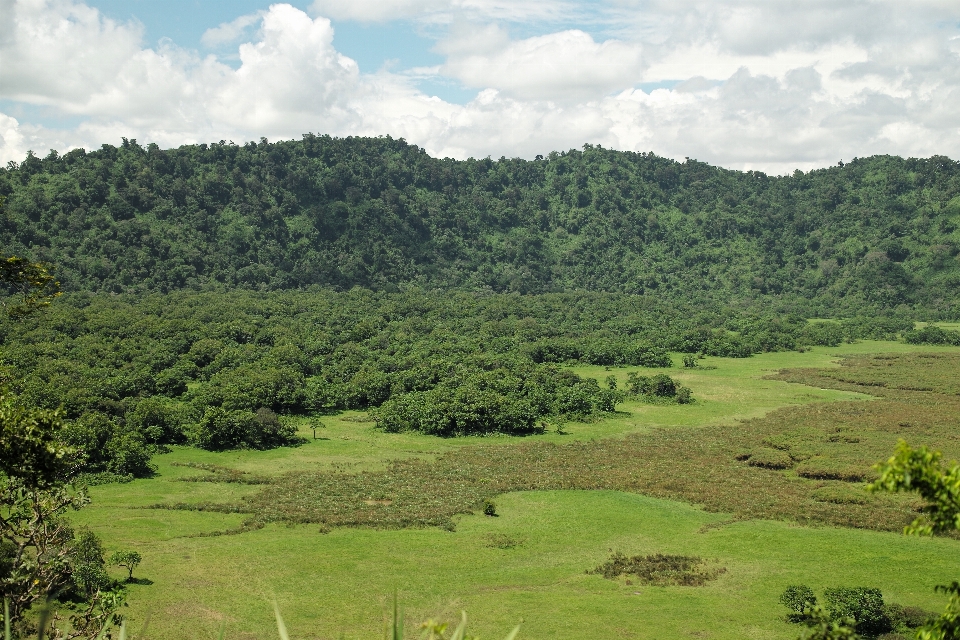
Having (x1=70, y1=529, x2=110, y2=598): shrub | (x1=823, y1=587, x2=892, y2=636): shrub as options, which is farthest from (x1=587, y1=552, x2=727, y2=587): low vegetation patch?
(x1=70, y1=529, x2=110, y2=598): shrub

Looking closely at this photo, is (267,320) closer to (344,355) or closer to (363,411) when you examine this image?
(344,355)

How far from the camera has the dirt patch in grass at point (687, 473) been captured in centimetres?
3083

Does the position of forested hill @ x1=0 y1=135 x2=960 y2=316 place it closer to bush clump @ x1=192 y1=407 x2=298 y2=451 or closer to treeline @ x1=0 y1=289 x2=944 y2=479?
treeline @ x1=0 y1=289 x2=944 y2=479

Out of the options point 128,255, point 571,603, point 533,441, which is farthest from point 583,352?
point 128,255

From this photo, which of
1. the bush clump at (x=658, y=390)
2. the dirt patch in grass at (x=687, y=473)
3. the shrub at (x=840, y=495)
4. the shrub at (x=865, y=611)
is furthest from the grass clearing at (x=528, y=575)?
the bush clump at (x=658, y=390)

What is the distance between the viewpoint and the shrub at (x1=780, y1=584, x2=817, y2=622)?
2111cm

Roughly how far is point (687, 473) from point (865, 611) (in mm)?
16800

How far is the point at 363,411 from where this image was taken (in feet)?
174

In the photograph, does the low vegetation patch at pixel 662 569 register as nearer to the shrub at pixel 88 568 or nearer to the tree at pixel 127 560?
the tree at pixel 127 560

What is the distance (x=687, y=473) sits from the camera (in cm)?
3719

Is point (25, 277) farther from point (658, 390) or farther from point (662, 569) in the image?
point (658, 390)

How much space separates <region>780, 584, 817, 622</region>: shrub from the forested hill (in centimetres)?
8328

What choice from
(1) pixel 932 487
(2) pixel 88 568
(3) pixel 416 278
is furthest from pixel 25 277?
(3) pixel 416 278

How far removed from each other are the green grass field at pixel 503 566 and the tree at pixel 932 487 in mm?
9910
